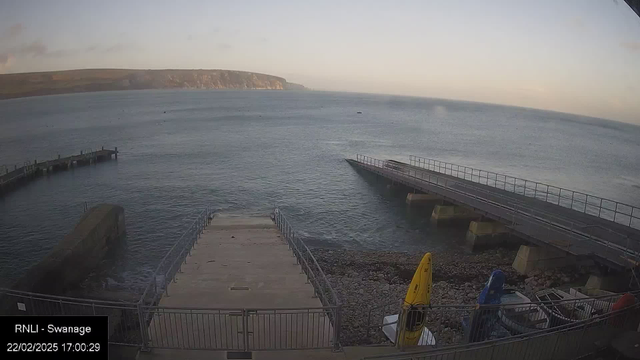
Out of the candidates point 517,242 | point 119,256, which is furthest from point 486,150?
point 119,256

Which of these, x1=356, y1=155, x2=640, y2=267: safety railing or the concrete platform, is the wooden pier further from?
x1=356, y1=155, x2=640, y2=267: safety railing

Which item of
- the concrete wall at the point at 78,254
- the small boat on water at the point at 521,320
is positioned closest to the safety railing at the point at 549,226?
the small boat on water at the point at 521,320

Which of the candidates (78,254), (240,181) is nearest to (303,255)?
(78,254)

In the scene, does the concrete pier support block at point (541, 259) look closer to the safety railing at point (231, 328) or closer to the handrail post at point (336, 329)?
the safety railing at point (231, 328)

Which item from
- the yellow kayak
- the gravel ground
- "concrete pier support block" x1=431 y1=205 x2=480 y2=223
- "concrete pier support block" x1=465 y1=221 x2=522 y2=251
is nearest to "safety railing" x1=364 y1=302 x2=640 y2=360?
the yellow kayak

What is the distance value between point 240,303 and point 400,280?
10.5 metres

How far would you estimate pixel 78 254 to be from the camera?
60.6 feet

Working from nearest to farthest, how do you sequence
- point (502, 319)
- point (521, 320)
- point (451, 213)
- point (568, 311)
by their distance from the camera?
1. point (502, 319)
2. point (521, 320)
3. point (568, 311)
4. point (451, 213)

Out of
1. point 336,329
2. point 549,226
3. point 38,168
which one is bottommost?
point 38,168

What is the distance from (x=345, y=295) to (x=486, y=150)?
193 feet

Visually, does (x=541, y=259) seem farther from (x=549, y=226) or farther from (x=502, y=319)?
(x=502, y=319)

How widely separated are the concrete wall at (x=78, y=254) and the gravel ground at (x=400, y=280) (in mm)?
11008

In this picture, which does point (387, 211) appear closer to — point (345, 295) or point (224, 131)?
point (345, 295)

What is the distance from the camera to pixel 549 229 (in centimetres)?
1889
